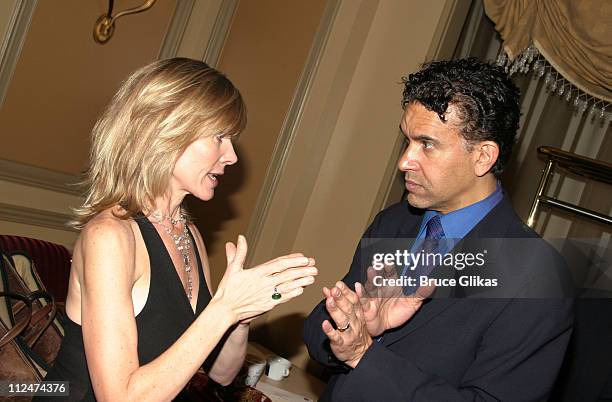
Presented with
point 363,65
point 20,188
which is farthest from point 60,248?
point 363,65

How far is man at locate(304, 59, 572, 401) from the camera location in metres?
1.67

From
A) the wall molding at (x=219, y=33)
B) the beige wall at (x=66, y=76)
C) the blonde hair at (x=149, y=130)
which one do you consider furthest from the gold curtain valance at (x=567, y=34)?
the blonde hair at (x=149, y=130)

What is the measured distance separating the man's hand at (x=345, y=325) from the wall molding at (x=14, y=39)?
6.12 ft

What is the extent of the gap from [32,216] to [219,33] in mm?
1269

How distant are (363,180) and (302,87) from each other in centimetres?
61

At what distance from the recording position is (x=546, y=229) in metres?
3.80

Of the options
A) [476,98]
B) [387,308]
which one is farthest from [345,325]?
[476,98]

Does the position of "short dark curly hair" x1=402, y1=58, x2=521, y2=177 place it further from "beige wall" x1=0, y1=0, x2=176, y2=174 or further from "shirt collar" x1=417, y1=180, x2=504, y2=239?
"beige wall" x1=0, y1=0, x2=176, y2=174

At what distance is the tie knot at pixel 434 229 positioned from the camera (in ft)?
6.42

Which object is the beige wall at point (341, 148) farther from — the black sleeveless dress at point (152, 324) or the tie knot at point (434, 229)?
the black sleeveless dress at point (152, 324)

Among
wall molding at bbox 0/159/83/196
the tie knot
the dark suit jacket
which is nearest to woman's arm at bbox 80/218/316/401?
the dark suit jacket

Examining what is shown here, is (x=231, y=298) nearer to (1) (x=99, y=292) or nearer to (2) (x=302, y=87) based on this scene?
(1) (x=99, y=292)

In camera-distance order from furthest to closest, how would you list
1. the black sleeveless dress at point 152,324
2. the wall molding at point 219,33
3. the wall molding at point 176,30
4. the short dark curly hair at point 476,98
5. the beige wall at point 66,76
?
the wall molding at point 219,33, the wall molding at point 176,30, the beige wall at point 66,76, the short dark curly hair at point 476,98, the black sleeveless dress at point 152,324

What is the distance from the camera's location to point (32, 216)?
316 centimetres
